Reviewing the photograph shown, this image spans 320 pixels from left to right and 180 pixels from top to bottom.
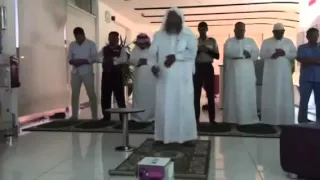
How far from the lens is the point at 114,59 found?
6.53m

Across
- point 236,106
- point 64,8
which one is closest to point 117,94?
point 236,106

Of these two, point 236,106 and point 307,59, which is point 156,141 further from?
point 307,59

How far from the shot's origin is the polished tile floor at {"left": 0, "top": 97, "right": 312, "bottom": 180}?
130 inches

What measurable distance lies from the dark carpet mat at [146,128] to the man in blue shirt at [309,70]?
647mm

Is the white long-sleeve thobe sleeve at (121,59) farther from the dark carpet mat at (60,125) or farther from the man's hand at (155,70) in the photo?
the man's hand at (155,70)

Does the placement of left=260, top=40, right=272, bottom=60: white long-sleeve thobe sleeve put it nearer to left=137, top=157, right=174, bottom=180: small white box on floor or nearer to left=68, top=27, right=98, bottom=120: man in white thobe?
left=68, top=27, right=98, bottom=120: man in white thobe

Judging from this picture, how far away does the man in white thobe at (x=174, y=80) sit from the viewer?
4344mm


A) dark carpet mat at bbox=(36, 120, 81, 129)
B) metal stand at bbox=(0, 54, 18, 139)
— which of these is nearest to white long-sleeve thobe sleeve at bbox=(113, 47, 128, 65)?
dark carpet mat at bbox=(36, 120, 81, 129)

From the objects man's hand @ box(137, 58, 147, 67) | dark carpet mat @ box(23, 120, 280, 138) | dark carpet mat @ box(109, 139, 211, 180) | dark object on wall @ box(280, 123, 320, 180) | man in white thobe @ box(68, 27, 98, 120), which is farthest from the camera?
man in white thobe @ box(68, 27, 98, 120)

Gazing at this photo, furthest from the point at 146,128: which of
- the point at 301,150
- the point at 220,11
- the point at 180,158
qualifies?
the point at 220,11

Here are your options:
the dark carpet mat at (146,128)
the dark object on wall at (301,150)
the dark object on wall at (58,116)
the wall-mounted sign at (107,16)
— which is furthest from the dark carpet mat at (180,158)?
the wall-mounted sign at (107,16)

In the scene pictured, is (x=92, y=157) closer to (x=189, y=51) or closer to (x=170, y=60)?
(x=170, y=60)

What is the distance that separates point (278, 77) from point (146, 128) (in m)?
2.21

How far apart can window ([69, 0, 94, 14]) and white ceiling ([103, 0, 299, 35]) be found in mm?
679
